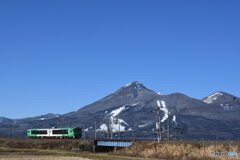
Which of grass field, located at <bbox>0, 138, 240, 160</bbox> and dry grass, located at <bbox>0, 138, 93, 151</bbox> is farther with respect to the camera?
dry grass, located at <bbox>0, 138, 93, 151</bbox>

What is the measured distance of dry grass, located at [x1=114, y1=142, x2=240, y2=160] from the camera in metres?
104

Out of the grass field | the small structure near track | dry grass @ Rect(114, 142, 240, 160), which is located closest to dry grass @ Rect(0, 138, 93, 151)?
the grass field

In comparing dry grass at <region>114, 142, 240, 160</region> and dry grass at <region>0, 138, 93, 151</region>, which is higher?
dry grass at <region>0, 138, 93, 151</region>

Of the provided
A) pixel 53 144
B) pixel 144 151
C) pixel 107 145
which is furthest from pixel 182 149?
pixel 53 144

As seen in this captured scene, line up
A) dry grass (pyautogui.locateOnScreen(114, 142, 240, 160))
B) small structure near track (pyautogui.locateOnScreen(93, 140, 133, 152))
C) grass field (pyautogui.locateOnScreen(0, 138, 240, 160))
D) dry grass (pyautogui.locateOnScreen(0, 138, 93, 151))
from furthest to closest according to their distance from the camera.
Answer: dry grass (pyautogui.locateOnScreen(0, 138, 93, 151))
small structure near track (pyautogui.locateOnScreen(93, 140, 133, 152))
grass field (pyautogui.locateOnScreen(0, 138, 240, 160))
dry grass (pyautogui.locateOnScreen(114, 142, 240, 160))

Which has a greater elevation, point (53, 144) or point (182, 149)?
point (53, 144)

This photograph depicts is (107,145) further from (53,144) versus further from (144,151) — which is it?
(144,151)

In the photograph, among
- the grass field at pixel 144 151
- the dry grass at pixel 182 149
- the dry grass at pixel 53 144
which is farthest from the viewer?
the dry grass at pixel 53 144

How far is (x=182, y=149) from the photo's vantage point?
113438mm

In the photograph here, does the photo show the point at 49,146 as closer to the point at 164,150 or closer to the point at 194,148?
the point at 164,150

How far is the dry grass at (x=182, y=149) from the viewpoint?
342ft

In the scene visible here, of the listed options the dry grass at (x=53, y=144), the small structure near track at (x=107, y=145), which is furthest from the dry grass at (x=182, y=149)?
the dry grass at (x=53, y=144)

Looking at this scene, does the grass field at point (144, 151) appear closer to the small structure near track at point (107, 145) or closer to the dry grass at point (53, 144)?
the dry grass at point (53, 144)

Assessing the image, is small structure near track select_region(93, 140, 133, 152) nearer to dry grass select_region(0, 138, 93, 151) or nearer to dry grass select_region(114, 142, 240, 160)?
dry grass select_region(0, 138, 93, 151)
